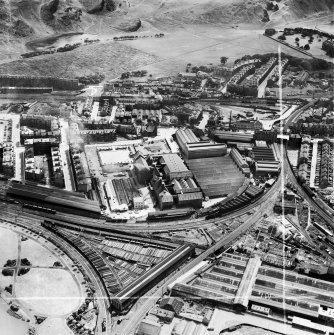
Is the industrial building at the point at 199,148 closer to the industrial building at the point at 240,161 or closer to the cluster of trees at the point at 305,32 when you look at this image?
the industrial building at the point at 240,161

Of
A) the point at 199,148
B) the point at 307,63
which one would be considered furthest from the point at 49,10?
the point at 199,148

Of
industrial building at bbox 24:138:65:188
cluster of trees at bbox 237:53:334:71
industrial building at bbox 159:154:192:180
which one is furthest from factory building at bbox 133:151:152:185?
cluster of trees at bbox 237:53:334:71

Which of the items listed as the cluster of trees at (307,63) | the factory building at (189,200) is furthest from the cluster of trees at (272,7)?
the factory building at (189,200)

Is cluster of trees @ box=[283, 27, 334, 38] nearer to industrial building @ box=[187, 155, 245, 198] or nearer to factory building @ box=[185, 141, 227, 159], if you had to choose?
factory building @ box=[185, 141, 227, 159]

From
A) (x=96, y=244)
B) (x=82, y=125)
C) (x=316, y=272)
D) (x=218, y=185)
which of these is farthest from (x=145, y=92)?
(x=316, y=272)

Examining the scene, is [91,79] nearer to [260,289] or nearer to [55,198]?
[55,198]
